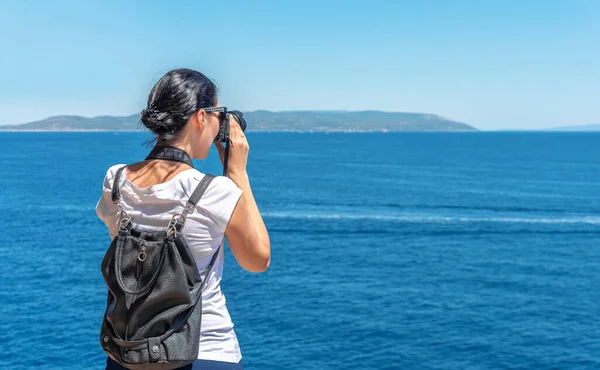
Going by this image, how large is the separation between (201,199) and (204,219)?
7 cm

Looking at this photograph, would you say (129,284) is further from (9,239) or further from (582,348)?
(9,239)

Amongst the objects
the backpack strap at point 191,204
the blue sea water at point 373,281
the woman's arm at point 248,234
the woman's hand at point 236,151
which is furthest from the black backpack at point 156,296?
the blue sea water at point 373,281

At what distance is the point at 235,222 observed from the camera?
2.18m

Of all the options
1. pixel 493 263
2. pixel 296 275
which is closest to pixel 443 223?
pixel 493 263

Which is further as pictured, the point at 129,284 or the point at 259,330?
the point at 259,330

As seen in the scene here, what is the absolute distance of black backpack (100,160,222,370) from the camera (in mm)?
2086

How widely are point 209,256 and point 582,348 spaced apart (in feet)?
104

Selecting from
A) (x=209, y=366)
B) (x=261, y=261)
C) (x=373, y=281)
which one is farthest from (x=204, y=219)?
(x=373, y=281)

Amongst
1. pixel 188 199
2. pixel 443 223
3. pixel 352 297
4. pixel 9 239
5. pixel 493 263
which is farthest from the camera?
pixel 443 223

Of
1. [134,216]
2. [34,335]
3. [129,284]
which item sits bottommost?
[34,335]

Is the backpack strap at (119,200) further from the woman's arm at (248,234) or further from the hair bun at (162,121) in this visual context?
the woman's arm at (248,234)

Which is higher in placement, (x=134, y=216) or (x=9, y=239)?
(x=134, y=216)

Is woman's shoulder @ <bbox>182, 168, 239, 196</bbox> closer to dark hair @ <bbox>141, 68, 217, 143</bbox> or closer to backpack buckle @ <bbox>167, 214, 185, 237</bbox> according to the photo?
backpack buckle @ <bbox>167, 214, 185, 237</bbox>

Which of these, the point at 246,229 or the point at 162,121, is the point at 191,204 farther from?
the point at 162,121
